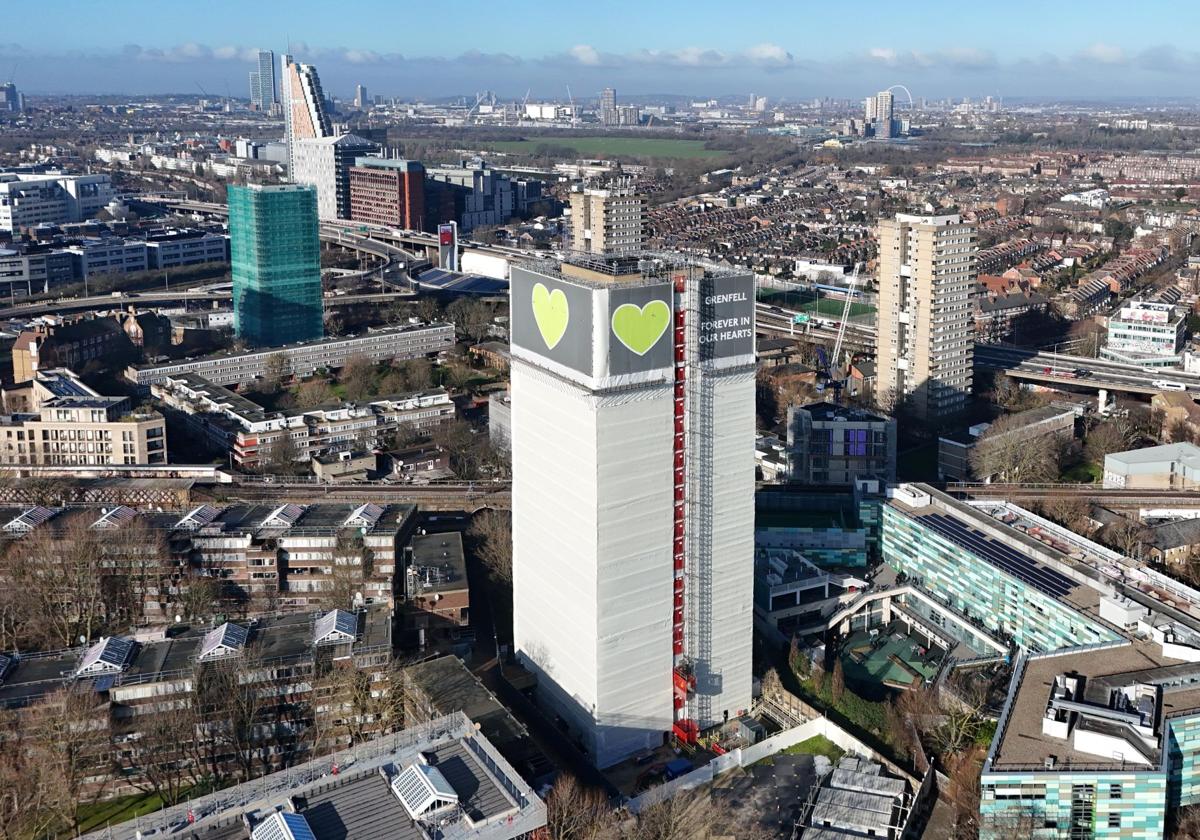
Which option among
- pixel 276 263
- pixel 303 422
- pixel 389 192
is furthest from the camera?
pixel 389 192

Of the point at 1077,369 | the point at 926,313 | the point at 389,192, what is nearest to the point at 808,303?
the point at 1077,369

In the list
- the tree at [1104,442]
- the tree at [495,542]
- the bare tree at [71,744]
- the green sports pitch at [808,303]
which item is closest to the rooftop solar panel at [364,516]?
the tree at [495,542]

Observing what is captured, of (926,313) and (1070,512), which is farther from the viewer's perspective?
(926,313)

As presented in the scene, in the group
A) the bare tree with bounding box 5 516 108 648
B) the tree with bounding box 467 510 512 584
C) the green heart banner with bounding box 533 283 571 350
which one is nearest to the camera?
the green heart banner with bounding box 533 283 571 350

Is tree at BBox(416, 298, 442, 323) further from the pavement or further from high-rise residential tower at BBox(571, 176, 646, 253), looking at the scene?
the pavement

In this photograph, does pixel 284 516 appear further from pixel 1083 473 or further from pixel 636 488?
pixel 1083 473

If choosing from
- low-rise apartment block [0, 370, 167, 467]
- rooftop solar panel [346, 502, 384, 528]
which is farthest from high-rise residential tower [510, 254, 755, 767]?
low-rise apartment block [0, 370, 167, 467]
